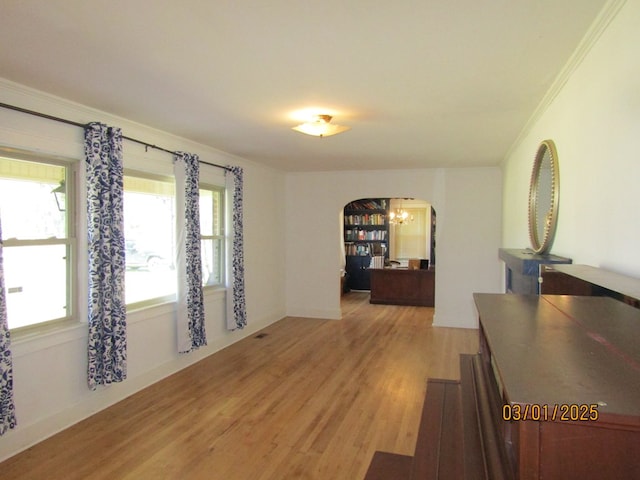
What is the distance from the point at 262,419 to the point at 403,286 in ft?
18.3

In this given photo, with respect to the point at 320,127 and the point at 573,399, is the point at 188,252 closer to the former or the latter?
the point at 320,127

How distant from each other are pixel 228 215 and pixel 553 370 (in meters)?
4.93

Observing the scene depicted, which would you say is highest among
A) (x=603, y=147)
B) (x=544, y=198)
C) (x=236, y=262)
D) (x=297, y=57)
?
(x=297, y=57)

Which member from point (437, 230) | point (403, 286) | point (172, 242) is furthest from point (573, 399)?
point (403, 286)

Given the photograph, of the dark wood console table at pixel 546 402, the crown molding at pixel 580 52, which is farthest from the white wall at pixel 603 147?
the dark wood console table at pixel 546 402

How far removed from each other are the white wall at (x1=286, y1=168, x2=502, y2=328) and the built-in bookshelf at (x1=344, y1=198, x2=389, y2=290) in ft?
10.0

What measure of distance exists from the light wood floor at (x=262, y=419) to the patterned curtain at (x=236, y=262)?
400mm

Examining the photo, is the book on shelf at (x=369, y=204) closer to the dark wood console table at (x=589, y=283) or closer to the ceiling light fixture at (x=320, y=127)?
the ceiling light fixture at (x=320, y=127)

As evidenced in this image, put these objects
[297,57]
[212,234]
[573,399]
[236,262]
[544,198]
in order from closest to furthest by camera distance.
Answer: [573,399] → [297,57] → [544,198] → [212,234] → [236,262]

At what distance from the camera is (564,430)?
27.2 inches

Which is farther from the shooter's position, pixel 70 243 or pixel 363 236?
pixel 363 236

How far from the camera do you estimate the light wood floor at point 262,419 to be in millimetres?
2688

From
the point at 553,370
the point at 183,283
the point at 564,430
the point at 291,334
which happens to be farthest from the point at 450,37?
the point at 291,334

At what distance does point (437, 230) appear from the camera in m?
6.66
